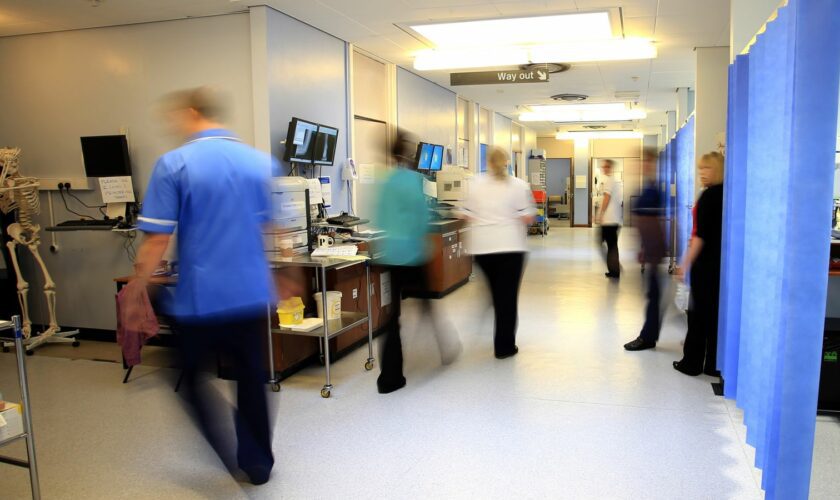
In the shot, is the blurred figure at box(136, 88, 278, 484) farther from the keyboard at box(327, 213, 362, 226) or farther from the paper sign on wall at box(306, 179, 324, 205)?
the keyboard at box(327, 213, 362, 226)

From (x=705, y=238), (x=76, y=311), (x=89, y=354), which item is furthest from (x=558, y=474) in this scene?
(x=76, y=311)

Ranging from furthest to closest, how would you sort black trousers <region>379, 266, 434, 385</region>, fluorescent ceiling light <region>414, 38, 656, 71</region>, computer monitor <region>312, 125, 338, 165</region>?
fluorescent ceiling light <region>414, 38, 656, 71</region> < computer monitor <region>312, 125, 338, 165</region> < black trousers <region>379, 266, 434, 385</region>

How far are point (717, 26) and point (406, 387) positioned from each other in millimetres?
5005

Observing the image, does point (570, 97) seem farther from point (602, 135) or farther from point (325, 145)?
point (602, 135)

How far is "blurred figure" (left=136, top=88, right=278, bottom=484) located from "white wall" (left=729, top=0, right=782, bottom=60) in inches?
103

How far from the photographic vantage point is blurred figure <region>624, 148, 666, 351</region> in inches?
191

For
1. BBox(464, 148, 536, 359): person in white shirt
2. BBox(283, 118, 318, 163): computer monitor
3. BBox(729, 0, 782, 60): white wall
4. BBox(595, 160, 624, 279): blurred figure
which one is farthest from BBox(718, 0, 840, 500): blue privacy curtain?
BBox(595, 160, 624, 279): blurred figure

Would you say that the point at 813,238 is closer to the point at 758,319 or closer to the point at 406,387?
the point at 758,319

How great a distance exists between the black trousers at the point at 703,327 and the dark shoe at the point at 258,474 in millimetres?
2991

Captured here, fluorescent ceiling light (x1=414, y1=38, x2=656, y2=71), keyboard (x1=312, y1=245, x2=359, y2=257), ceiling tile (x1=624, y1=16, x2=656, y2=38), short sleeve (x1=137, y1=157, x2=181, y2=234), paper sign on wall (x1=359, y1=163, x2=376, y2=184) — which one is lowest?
keyboard (x1=312, y1=245, x2=359, y2=257)

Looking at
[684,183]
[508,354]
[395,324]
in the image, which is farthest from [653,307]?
[684,183]

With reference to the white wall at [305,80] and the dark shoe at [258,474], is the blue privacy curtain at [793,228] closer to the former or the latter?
the dark shoe at [258,474]

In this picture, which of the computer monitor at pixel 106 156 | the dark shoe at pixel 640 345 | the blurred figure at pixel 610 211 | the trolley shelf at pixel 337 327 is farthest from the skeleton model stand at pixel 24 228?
the blurred figure at pixel 610 211

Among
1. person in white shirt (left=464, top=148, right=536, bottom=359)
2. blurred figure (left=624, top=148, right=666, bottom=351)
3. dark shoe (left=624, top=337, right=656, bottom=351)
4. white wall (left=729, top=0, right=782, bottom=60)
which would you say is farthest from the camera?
dark shoe (left=624, top=337, right=656, bottom=351)
